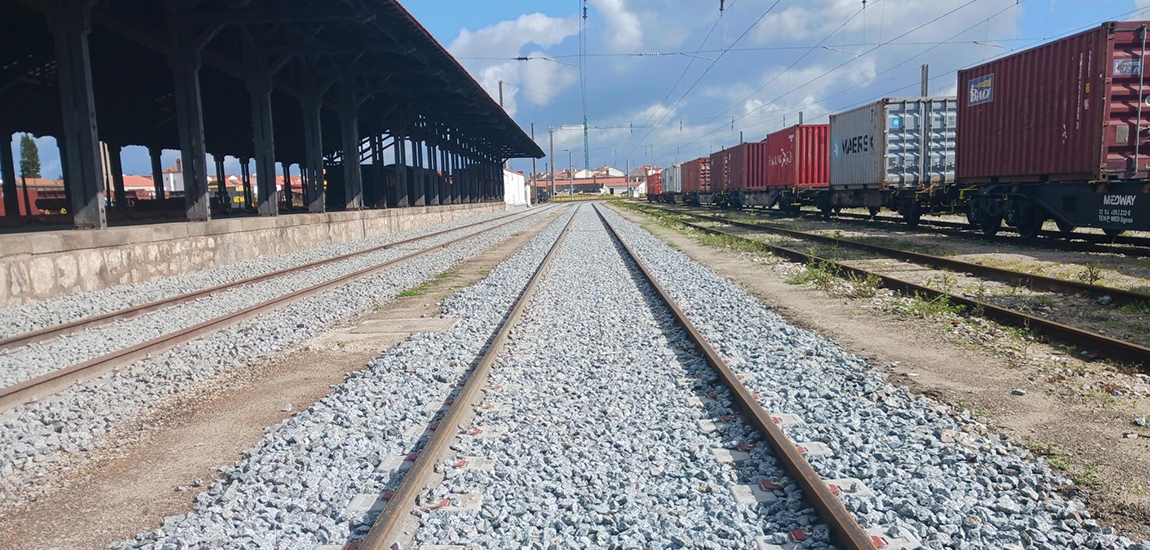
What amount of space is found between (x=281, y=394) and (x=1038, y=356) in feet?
20.8

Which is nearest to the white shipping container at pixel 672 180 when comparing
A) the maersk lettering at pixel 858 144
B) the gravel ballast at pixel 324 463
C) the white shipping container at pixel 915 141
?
the maersk lettering at pixel 858 144

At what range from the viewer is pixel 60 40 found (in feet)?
39.3

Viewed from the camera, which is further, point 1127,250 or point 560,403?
point 1127,250

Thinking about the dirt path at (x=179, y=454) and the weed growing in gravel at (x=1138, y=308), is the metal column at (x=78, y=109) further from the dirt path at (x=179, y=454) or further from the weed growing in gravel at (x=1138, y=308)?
the weed growing in gravel at (x=1138, y=308)

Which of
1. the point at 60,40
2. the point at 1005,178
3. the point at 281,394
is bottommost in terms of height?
the point at 281,394

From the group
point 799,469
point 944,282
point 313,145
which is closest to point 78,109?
point 313,145

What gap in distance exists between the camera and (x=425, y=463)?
3.49 metres

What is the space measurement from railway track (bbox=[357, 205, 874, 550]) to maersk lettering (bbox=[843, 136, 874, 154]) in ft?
58.9

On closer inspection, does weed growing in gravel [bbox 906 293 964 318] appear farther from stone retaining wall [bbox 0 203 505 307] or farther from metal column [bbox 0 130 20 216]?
metal column [bbox 0 130 20 216]

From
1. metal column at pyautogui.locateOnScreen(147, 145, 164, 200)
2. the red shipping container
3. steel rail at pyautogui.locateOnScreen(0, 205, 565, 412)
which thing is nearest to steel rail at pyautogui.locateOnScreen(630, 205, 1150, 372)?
steel rail at pyautogui.locateOnScreen(0, 205, 565, 412)

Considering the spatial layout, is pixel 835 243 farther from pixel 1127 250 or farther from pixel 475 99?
pixel 475 99

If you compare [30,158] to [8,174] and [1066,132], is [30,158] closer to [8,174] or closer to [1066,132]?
[8,174]

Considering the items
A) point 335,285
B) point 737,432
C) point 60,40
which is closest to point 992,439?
point 737,432

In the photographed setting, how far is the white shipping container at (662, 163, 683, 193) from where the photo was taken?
62.8 meters
